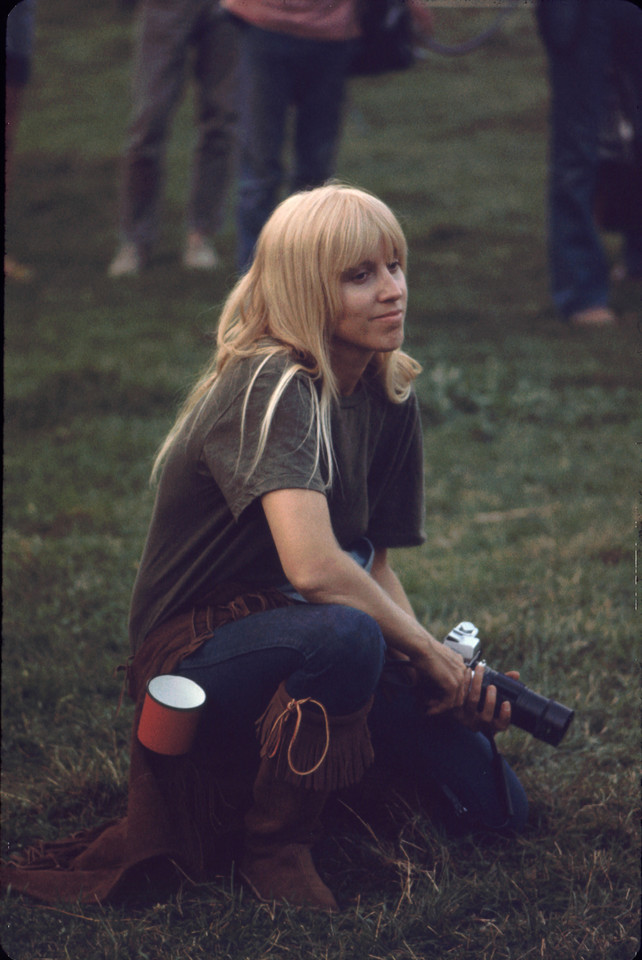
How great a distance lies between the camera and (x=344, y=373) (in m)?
2.23

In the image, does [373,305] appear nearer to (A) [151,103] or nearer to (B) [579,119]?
(B) [579,119]

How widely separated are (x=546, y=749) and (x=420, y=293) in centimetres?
438

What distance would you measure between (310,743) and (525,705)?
0.46m

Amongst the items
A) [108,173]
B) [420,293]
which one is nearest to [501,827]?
[420,293]

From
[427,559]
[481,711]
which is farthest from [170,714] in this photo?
[427,559]

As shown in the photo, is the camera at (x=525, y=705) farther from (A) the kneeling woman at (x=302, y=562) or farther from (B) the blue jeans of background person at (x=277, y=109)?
(B) the blue jeans of background person at (x=277, y=109)

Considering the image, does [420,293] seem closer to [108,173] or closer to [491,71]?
[108,173]

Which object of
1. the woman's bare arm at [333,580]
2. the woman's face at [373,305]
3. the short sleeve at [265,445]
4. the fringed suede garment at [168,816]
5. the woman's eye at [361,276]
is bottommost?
the fringed suede garment at [168,816]

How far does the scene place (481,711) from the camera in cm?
→ 215

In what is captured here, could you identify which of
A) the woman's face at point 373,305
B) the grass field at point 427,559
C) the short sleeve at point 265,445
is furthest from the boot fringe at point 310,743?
the woman's face at point 373,305

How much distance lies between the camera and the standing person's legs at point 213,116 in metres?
6.32

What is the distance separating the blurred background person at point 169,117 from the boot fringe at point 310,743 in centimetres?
501

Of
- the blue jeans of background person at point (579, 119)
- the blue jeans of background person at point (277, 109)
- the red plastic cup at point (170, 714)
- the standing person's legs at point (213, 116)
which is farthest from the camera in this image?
the standing person's legs at point (213, 116)

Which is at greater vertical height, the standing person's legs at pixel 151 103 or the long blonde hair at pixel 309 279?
the long blonde hair at pixel 309 279
